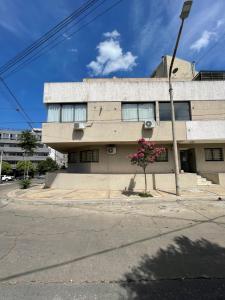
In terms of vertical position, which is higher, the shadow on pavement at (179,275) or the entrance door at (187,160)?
the entrance door at (187,160)

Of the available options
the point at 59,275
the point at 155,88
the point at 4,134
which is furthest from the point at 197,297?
the point at 4,134

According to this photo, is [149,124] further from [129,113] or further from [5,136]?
[5,136]

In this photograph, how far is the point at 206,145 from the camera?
1906 centimetres

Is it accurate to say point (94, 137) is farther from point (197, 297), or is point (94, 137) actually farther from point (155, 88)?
point (197, 297)

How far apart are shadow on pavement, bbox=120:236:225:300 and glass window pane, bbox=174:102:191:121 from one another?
47.1ft

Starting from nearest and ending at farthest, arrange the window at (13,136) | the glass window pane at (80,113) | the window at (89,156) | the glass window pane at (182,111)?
the glass window pane at (80,113), the glass window pane at (182,111), the window at (89,156), the window at (13,136)

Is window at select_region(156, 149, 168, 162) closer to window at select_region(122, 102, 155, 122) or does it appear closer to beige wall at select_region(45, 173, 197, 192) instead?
beige wall at select_region(45, 173, 197, 192)

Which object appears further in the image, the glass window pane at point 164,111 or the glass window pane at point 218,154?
the glass window pane at point 218,154

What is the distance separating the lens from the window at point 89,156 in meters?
19.1

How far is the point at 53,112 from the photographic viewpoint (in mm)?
17922

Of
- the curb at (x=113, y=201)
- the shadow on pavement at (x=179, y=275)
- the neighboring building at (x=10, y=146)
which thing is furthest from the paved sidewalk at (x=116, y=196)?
the neighboring building at (x=10, y=146)

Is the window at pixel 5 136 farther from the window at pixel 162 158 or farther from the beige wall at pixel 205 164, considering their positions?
the beige wall at pixel 205 164

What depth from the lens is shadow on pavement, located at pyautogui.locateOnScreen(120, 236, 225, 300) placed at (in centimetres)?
320

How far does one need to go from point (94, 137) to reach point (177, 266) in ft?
44.6
